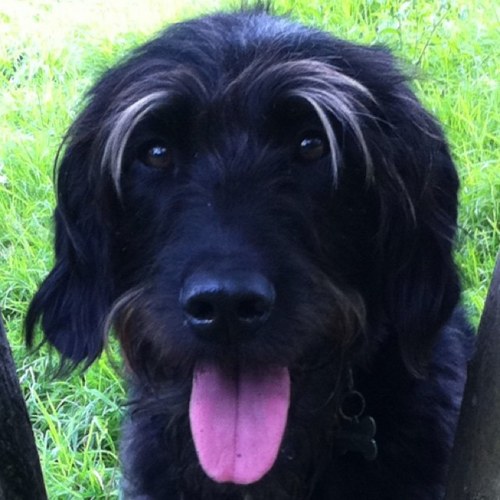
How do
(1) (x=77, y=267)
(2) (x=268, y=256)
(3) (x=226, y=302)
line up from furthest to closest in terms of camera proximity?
1. (1) (x=77, y=267)
2. (2) (x=268, y=256)
3. (3) (x=226, y=302)

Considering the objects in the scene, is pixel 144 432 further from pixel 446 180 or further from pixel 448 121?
pixel 448 121

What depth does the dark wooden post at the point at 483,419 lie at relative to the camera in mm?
2400

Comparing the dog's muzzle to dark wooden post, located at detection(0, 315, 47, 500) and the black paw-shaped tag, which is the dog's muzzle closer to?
the black paw-shaped tag

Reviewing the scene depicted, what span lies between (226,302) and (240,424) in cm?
41

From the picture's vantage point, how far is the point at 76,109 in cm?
350

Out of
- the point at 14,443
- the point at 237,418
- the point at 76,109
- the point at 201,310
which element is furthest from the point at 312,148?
the point at 76,109

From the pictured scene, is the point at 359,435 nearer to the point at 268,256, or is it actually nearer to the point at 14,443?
the point at 268,256

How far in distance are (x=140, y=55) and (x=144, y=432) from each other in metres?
1.07

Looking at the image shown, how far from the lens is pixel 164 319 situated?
7.75ft

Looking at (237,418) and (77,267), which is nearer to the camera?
(237,418)

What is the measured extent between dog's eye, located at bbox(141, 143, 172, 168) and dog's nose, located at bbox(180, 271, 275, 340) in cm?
44

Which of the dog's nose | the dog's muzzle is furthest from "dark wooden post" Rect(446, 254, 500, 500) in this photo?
the dog's nose

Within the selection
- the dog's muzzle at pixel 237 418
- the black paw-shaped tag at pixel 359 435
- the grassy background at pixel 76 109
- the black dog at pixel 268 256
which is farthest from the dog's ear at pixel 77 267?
the black paw-shaped tag at pixel 359 435

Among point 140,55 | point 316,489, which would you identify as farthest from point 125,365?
point 140,55
